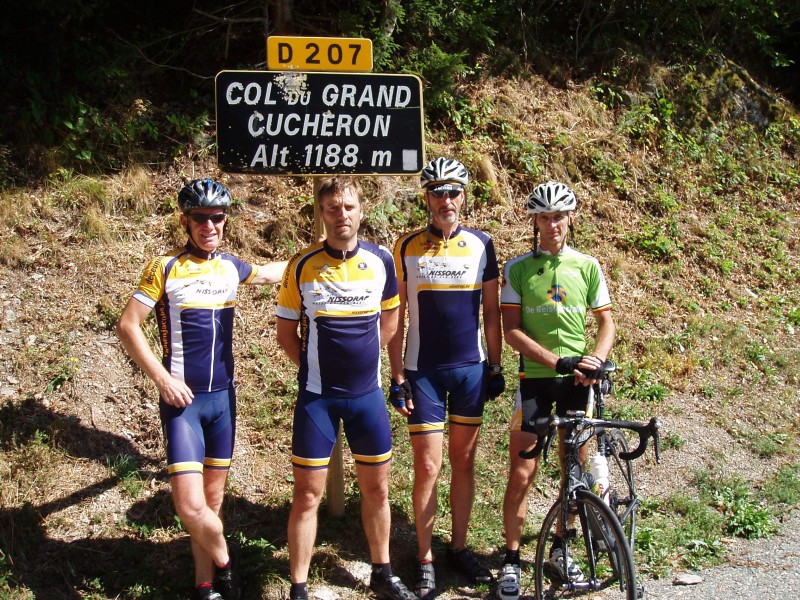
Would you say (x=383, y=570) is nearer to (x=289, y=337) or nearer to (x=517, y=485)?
(x=517, y=485)

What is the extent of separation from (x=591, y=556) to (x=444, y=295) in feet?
5.64

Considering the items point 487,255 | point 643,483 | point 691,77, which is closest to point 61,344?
point 487,255

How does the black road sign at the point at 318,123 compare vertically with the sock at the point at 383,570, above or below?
above

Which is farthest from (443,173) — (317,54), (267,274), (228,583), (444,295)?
(228,583)

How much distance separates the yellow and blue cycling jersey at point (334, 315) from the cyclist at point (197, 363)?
43 cm

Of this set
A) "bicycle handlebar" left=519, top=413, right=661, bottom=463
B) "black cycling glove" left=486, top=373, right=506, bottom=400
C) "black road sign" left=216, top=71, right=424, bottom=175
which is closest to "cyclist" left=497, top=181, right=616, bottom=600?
"black cycling glove" left=486, top=373, right=506, bottom=400

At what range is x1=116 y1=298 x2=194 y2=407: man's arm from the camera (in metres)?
4.28

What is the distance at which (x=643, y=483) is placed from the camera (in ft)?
20.9

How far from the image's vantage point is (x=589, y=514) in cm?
427

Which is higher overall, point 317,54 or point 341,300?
point 317,54

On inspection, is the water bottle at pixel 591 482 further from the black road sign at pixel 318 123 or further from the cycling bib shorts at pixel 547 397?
the black road sign at pixel 318 123

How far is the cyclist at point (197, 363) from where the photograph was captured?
4309mm

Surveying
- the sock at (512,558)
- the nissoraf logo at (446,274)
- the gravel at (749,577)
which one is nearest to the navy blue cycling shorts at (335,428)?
the nissoraf logo at (446,274)

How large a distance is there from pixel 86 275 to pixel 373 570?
3611 mm
